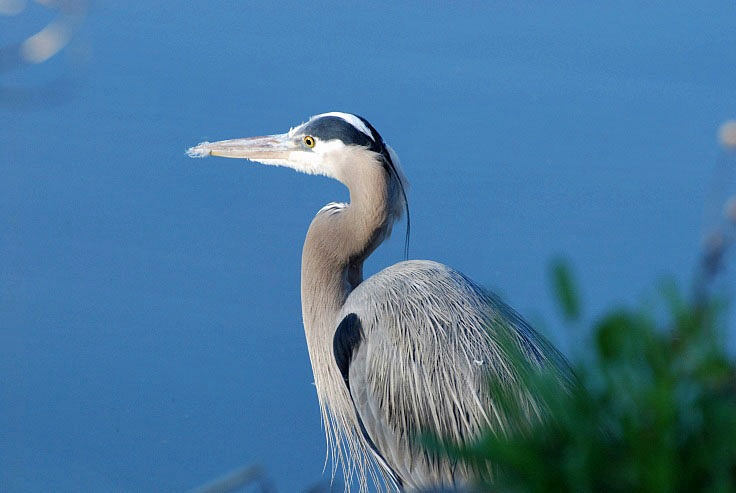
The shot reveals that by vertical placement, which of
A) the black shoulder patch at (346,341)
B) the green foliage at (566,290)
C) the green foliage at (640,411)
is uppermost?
the green foliage at (566,290)

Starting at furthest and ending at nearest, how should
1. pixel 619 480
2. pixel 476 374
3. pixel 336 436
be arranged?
pixel 336 436 < pixel 476 374 < pixel 619 480

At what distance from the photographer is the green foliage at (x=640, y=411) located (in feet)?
1.57

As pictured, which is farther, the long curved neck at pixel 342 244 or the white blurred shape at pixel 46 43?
the long curved neck at pixel 342 244

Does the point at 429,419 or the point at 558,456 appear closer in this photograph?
the point at 558,456

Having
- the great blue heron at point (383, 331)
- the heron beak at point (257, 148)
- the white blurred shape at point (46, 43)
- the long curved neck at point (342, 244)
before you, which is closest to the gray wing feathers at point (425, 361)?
the great blue heron at point (383, 331)

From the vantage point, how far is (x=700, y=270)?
52cm

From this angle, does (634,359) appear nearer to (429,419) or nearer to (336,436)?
(429,419)

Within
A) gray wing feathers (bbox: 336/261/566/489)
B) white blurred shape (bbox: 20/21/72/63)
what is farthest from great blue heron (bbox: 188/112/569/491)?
white blurred shape (bbox: 20/21/72/63)

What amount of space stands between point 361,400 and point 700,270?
2.10m

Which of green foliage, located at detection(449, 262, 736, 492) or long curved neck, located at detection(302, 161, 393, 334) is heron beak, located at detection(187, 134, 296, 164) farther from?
green foliage, located at detection(449, 262, 736, 492)

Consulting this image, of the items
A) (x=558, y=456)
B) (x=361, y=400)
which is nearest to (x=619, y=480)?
(x=558, y=456)

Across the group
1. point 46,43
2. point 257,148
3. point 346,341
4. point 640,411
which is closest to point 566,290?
point 640,411

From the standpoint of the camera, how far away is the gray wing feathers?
234 centimetres

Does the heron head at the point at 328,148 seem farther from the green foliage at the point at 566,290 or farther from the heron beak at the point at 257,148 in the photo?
the green foliage at the point at 566,290
